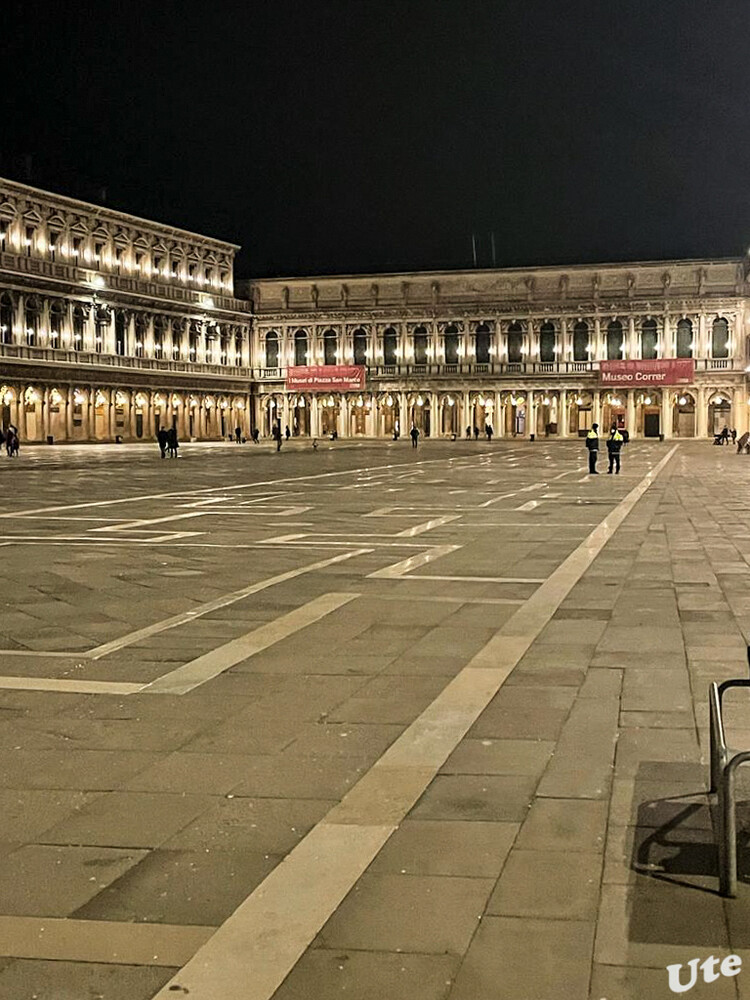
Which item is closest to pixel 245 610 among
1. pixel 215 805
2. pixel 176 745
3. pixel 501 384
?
pixel 176 745

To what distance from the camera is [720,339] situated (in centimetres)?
9088

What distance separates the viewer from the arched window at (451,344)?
96250 mm

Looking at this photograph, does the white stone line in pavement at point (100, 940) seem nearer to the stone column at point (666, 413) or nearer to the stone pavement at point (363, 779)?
the stone pavement at point (363, 779)

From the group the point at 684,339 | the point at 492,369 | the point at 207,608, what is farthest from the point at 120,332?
the point at 207,608

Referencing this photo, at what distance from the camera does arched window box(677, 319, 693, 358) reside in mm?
91625

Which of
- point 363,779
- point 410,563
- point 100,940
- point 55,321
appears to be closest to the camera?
point 100,940

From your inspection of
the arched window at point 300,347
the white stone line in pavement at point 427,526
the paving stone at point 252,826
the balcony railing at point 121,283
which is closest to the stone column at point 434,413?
the arched window at point 300,347

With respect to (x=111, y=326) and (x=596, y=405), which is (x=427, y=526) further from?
(x=596, y=405)

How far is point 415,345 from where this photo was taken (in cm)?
9688

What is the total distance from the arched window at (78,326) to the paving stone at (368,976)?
74.8m

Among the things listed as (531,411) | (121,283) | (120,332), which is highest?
(121,283)

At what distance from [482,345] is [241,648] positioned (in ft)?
293

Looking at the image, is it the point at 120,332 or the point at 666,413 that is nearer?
the point at 120,332

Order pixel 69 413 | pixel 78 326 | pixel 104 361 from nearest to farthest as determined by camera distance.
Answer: pixel 69 413
pixel 78 326
pixel 104 361
